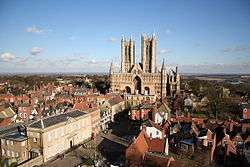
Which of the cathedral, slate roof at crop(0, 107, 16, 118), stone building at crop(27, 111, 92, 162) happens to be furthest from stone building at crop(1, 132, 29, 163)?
the cathedral

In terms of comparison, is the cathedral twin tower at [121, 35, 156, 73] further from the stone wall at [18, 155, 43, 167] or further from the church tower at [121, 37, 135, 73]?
the stone wall at [18, 155, 43, 167]

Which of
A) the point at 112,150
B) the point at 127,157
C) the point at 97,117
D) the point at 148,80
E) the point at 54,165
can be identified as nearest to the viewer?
the point at 127,157

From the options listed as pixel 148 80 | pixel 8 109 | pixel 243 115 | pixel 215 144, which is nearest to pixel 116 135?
pixel 215 144

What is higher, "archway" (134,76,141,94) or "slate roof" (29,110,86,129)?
"archway" (134,76,141,94)

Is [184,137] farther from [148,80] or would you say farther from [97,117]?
[148,80]

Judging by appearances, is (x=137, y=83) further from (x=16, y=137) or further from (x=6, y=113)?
(x=16, y=137)

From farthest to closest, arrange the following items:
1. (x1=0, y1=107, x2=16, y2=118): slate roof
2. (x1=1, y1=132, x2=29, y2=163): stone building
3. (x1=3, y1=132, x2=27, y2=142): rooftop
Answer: (x1=0, y1=107, x2=16, y2=118): slate roof < (x1=3, y1=132, x2=27, y2=142): rooftop < (x1=1, y1=132, x2=29, y2=163): stone building

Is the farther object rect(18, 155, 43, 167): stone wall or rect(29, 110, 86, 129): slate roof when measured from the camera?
rect(29, 110, 86, 129): slate roof

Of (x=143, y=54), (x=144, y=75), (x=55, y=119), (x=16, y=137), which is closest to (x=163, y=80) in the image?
(x=144, y=75)
